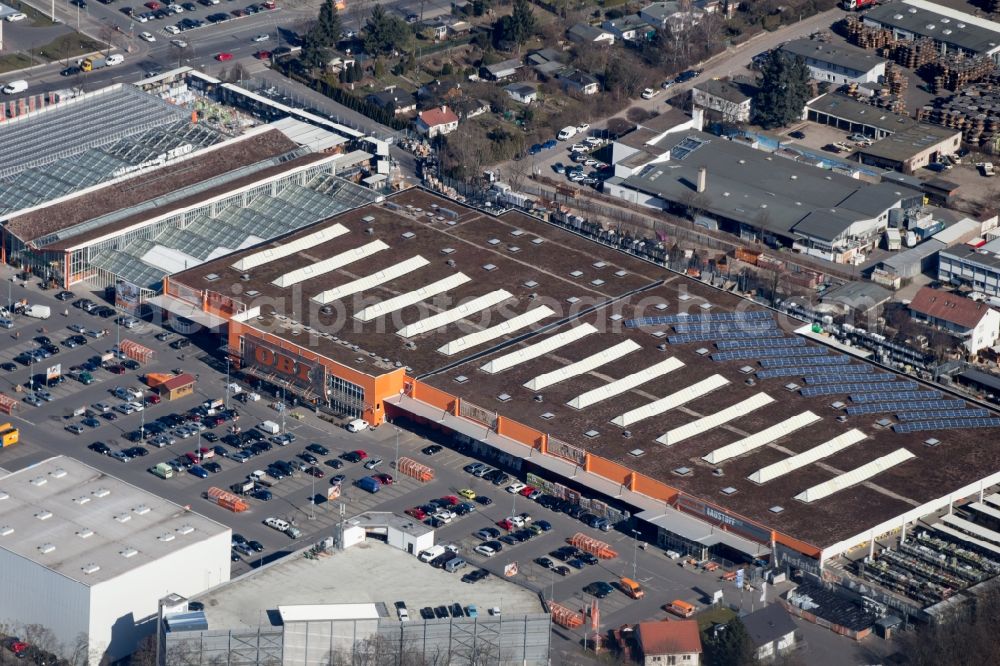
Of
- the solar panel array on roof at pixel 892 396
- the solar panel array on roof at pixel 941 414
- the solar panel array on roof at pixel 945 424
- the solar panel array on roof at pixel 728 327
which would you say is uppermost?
the solar panel array on roof at pixel 728 327

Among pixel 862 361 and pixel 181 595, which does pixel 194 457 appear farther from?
pixel 862 361

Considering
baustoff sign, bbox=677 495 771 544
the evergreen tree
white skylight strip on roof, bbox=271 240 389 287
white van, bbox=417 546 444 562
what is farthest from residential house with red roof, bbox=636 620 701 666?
white skylight strip on roof, bbox=271 240 389 287

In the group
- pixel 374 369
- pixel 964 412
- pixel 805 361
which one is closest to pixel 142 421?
pixel 374 369

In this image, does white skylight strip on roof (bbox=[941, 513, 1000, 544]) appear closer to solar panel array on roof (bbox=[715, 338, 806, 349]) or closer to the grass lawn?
the grass lawn

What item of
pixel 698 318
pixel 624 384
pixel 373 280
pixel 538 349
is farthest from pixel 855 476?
pixel 373 280

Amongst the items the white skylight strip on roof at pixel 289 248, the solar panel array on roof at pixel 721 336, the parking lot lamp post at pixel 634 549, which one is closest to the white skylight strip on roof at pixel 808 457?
the parking lot lamp post at pixel 634 549

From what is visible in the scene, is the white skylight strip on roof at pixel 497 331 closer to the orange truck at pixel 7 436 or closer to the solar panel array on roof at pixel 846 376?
the solar panel array on roof at pixel 846 376
